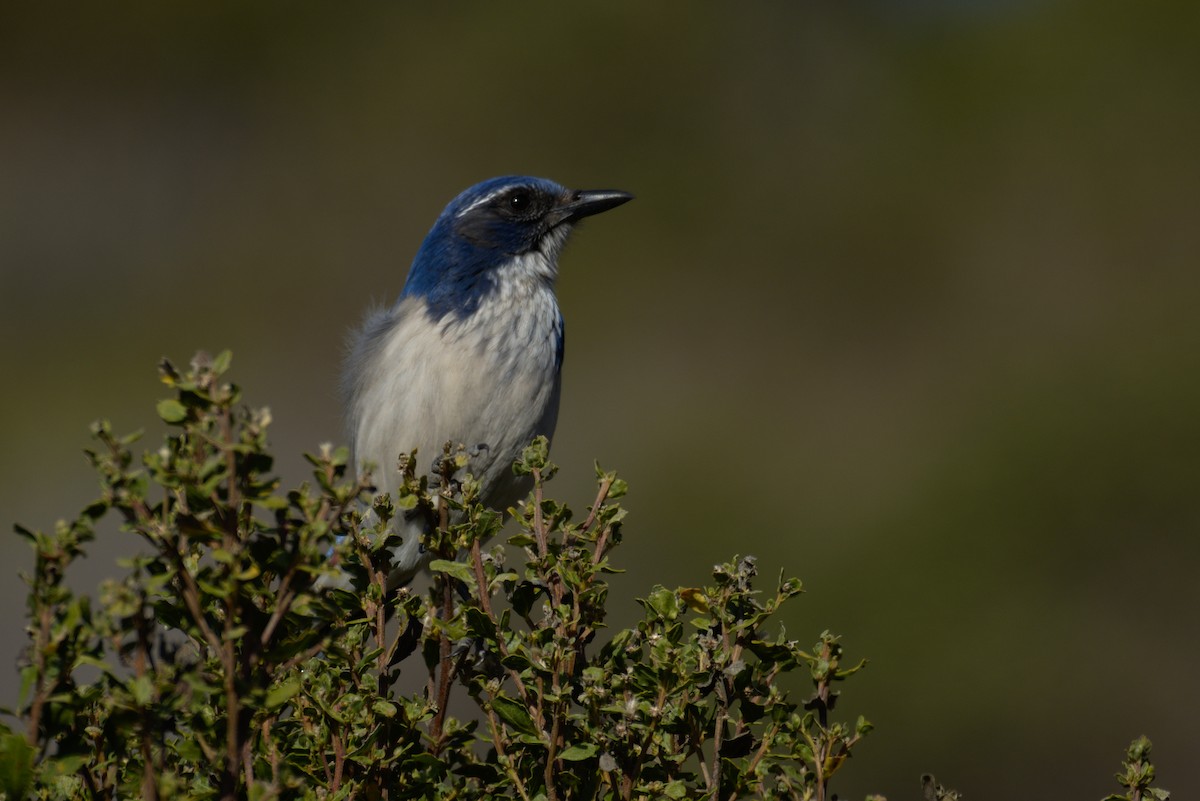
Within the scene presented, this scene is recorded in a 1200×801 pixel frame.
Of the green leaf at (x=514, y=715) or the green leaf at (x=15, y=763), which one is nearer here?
the green leaf at (x=15, y=763)

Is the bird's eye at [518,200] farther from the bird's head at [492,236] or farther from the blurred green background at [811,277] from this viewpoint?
the blurred green background at [811,277]

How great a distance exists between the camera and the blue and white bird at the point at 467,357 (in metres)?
3.89

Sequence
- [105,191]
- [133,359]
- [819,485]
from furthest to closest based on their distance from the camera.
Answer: [105,191]
[133,359]
[819,485]

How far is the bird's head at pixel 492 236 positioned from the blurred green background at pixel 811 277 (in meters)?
4.27

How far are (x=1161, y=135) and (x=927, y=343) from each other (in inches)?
118

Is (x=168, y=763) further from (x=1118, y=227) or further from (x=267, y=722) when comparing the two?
(x=1118, y=227)

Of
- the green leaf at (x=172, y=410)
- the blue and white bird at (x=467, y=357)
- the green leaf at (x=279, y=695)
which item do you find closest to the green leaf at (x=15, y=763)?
the green leaf at (x=279, y=695)

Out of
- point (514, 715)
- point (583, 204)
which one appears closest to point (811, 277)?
point (583, 204)

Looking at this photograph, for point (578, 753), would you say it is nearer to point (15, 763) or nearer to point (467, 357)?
point (15, 763)

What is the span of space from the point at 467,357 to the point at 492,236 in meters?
0.67

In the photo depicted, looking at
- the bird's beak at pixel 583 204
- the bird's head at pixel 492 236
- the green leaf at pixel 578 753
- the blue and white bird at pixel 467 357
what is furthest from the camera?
the bird's beak at pixel 583 204

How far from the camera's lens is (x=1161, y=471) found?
9047 mm

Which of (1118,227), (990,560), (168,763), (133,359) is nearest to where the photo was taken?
(168,763)

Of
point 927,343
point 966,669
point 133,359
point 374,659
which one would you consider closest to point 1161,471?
point 966,669
